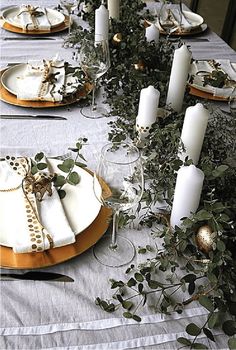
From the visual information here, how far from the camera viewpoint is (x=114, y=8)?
5.23 feet

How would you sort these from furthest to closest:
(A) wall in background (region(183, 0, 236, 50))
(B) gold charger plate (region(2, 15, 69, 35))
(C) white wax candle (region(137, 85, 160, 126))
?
(A) wall in background (region(183, 0, 236, 50)) < (B) gold charger plate (region(2, 15, 69, 35)) < (C) white wax candle (region(137, 85, 160, 126))

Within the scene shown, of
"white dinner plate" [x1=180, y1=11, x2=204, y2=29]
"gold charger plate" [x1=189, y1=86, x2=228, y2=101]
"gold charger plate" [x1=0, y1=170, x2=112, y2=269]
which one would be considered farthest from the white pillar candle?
"white dinner plate" [x1=180, y1=11, x2=204, y2=29]

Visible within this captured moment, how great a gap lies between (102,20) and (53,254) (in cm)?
87

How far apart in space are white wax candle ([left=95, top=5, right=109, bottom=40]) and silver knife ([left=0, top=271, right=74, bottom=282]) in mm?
839

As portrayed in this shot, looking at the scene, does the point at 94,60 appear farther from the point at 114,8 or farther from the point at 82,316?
the point at 82,316

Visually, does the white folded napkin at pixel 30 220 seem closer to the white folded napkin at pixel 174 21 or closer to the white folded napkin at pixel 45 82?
the white folded napkin at pixel 45 82

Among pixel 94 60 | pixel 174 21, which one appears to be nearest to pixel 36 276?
pixel 94 60

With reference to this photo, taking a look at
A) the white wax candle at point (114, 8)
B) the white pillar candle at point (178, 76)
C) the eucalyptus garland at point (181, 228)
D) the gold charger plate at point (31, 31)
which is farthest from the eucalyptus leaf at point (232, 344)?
the gold charger plate at point (31, 31)

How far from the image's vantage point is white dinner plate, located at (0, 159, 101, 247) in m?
0.80

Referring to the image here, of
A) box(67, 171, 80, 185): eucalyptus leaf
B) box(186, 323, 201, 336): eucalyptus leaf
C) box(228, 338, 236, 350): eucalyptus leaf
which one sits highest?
box(228, 338, 236, 350): eucalyptus leaf

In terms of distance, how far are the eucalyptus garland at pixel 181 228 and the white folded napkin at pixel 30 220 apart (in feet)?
0.38

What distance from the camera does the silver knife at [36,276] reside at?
752mm

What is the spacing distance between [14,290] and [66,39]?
3.73ft

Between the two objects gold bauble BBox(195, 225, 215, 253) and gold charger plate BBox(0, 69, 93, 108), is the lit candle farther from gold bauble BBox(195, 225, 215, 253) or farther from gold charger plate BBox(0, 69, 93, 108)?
gold bauble BBox(195, 225, 215, 253)
